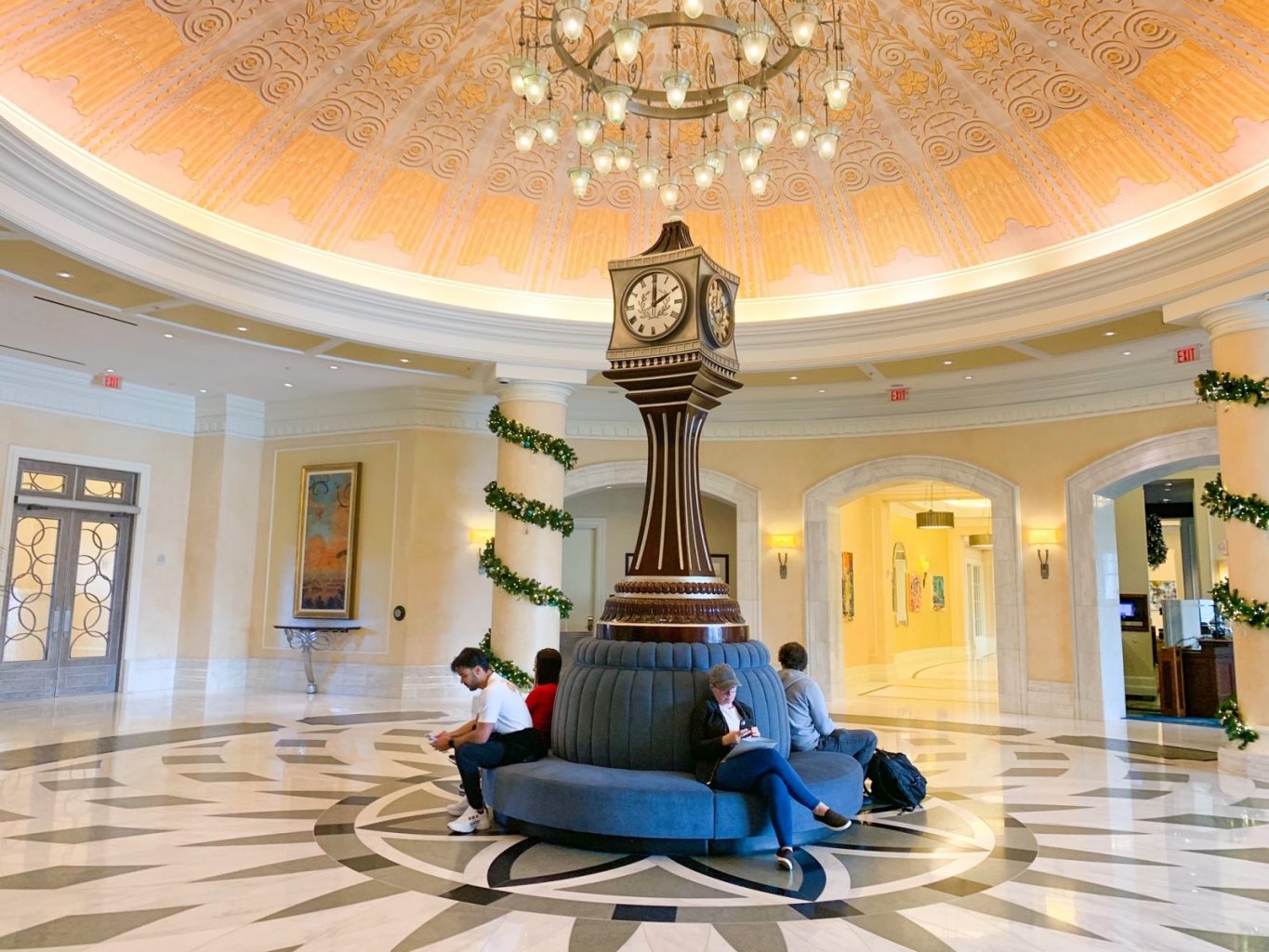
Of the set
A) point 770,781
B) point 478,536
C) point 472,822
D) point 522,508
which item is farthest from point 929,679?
point 472,822

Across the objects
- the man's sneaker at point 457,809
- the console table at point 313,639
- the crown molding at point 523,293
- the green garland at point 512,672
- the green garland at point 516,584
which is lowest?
the man's sneaker at point 457,809

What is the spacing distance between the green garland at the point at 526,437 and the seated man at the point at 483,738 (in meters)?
4.65

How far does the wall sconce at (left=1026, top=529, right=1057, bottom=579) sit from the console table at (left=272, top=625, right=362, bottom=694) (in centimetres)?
796

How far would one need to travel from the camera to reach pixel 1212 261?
689 cm

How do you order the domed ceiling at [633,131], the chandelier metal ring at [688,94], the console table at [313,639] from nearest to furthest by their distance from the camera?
the chandelier metal ring at [688,94] → the domed ceiling at [633,131] → the console table at [313,639]

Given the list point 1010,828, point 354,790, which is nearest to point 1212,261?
point 1010,828

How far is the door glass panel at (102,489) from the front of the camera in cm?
1106

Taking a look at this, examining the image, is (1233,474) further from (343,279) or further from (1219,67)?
(343,279)

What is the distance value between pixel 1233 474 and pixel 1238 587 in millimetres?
847

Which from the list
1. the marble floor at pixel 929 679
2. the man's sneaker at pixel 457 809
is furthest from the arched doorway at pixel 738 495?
the man's sneaker at pixel 457 809

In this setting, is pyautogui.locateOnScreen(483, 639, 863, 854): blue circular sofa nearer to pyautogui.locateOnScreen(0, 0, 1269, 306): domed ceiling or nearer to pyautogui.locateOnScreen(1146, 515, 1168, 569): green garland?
pyautogui.locateOnScreen(0, 0, 1269, 306): domed ceiling

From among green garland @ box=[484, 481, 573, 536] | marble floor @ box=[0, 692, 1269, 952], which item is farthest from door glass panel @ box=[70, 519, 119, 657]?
green garland @ box=[484, 481, 573, 536]

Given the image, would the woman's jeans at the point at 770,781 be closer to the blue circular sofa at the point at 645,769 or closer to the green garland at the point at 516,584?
the blue circular sofa at the point at 645,769

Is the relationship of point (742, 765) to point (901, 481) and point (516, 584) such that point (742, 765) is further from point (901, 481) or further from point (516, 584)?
point (901, 481)
